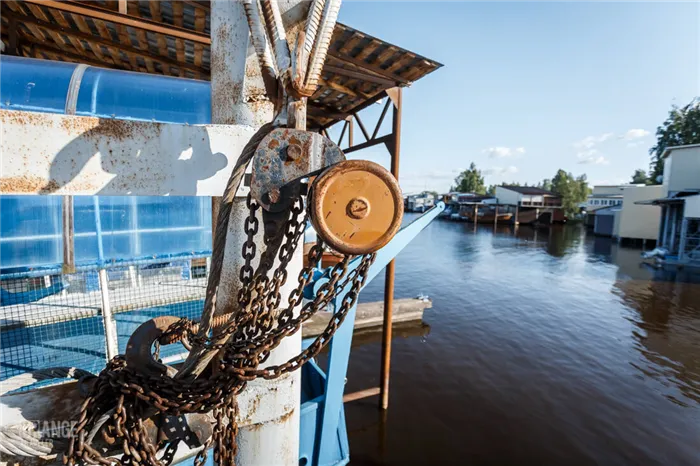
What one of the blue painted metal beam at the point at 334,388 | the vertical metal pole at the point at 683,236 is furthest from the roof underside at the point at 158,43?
the vertical metal pole at the point at 683,236

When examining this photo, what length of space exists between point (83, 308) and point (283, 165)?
222 inches

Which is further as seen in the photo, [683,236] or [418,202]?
[418,202]

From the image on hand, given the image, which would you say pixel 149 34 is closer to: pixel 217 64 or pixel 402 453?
pixel 217 64

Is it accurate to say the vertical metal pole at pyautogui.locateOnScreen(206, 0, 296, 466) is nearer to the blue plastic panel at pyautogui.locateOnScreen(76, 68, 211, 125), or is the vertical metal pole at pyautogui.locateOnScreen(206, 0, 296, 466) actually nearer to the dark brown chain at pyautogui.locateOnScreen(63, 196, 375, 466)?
the dark brown chain at pyautogui.locateOnScreen(63, 196, 375, 466)

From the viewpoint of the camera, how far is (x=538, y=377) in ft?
30.0

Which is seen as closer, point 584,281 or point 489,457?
point 489,457

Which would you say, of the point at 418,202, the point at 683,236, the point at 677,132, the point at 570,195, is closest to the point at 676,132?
the point at 677,132

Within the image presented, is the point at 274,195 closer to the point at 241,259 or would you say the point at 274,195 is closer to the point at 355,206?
the point at 355,206

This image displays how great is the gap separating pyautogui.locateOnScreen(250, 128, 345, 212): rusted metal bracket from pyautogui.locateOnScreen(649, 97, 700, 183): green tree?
52.1 m

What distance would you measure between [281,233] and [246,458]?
4.69 ft

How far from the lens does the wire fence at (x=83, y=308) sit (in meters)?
4.65

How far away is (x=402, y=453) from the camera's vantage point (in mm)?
6375

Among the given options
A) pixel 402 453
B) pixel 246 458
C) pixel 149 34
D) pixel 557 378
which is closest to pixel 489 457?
pixel 402 453

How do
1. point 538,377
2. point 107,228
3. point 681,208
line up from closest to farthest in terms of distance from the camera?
1. point 107,228
2. point 538,377
3. point 681,208
